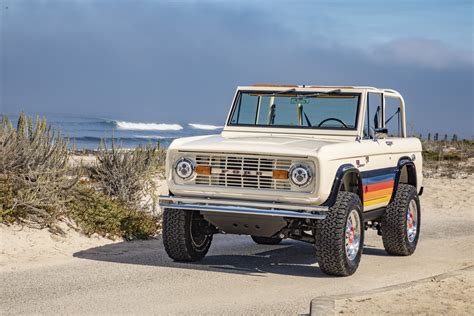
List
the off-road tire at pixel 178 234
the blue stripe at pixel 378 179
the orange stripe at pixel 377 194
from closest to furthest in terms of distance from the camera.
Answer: the off-road tire at pixel 178 234 < the blue stripe at pixel 378 179 < the orange stripe at pixel 377 194

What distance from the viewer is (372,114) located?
1173 centimetres

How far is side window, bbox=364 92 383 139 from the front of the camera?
11.5 meters

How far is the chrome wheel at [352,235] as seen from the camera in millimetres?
10109

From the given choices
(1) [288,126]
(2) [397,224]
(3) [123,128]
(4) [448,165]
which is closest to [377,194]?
(2) [397,224]

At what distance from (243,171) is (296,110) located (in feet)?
6.88

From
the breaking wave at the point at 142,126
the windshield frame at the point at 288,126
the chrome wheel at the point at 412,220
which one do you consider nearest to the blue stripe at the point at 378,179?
the windshield frame at the point at 288,126

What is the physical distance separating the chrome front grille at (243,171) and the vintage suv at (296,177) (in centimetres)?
1

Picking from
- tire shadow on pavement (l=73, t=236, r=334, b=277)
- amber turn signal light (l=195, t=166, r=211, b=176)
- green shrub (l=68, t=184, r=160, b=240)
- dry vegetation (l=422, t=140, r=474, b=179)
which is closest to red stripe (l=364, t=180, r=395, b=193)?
tire shadow on pavement (l=73, t=236, r=334, b=277)

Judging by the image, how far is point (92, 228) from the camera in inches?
496

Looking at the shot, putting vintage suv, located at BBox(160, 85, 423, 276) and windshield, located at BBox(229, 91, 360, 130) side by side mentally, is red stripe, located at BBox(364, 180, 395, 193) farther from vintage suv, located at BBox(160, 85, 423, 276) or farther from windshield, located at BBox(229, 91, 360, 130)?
windshield, located at BBox(229, 91, 360, 130)

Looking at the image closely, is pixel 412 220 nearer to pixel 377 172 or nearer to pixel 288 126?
pixel 377 172

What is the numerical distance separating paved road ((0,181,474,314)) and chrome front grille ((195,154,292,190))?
1.09 meters

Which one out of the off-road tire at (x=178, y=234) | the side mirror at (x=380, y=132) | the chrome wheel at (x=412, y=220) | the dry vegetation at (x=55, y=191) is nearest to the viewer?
the off-road tire at (x=178, y=234)

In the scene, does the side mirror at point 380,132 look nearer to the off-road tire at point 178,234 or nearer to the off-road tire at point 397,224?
the off-road tire at point 397,224
